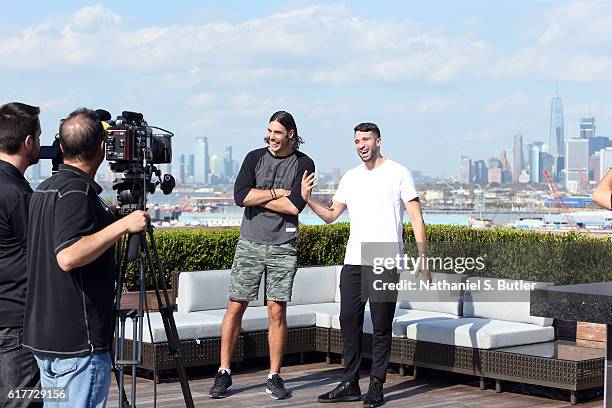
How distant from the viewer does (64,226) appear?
305cm

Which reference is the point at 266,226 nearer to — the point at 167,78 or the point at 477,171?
the point at 167,78

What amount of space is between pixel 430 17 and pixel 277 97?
2639cm

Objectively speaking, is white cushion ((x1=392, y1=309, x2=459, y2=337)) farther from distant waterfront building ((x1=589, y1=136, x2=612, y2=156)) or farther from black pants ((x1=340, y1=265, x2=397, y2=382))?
distant waterfront building ((x1=589, y1=136, x2=612, y2=156))

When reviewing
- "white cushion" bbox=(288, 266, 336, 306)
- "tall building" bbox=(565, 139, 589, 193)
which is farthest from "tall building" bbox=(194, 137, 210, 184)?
"white cushion" bbox=(288, 266, 336, 306)

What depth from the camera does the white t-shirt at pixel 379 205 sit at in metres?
5.94

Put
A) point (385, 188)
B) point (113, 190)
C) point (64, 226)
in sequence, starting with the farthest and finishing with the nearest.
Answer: point (385, 188) → point (113, 190) → point (64, 226)

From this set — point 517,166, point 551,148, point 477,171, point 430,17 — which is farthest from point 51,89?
point 551,148

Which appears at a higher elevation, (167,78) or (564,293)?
(167,78)

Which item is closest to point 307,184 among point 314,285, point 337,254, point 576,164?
point 314,285

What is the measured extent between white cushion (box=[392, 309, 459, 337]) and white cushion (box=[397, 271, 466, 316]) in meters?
0.04

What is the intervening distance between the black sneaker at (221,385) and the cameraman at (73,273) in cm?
295

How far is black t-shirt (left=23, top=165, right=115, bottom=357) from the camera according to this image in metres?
3.07

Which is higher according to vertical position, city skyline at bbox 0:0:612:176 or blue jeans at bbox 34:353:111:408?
city skyline at bbox 0:0:612:176

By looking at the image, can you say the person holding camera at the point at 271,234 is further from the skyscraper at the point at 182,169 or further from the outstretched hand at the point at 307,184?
the skyscraper at the point at 182,169
